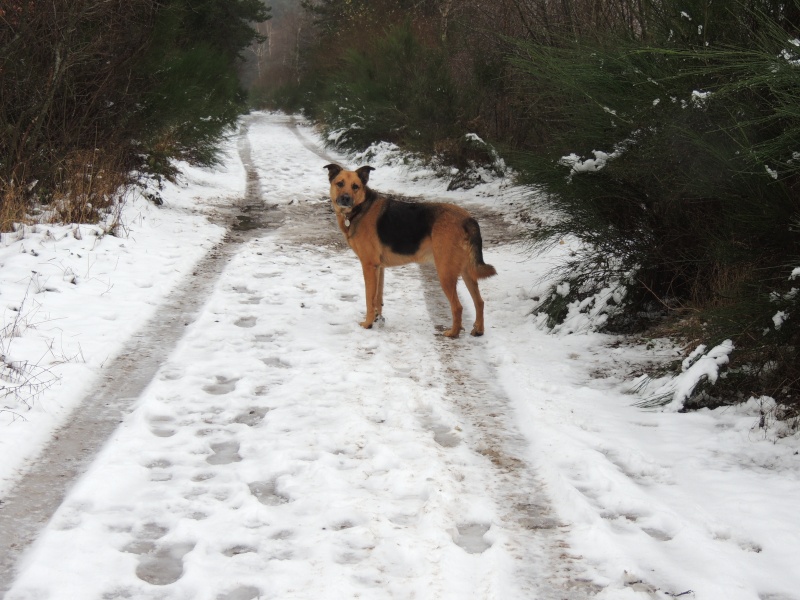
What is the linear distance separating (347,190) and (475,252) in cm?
135

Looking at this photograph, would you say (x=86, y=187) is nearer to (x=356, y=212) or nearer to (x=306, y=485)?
(x=356, y=212)

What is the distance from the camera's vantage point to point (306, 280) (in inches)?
336

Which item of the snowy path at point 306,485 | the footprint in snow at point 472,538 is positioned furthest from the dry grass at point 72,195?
the footprint in snow at point 472,538

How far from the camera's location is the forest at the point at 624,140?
15.4 feet

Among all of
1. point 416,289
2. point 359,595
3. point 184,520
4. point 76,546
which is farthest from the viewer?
point 416,289

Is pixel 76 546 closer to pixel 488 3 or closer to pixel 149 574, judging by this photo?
pixel 149 574

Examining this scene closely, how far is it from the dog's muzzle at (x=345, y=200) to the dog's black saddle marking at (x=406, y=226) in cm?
32

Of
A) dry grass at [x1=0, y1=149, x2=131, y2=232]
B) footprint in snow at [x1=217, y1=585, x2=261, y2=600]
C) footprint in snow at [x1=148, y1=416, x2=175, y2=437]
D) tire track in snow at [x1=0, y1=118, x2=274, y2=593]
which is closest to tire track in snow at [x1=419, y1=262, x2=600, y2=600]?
footprint in snow at [x1=217, y1=585, x2=261, y2=600]

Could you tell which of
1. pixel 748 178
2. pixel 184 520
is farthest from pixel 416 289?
pixel 184 520

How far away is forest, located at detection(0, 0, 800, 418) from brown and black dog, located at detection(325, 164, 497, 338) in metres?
0.84

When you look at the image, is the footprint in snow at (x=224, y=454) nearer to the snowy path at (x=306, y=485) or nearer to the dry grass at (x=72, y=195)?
the snowy path at (x=306, y=485)

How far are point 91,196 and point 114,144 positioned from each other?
166cm

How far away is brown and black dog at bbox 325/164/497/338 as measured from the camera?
665 cm

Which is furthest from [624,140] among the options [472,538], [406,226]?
[472,538]
